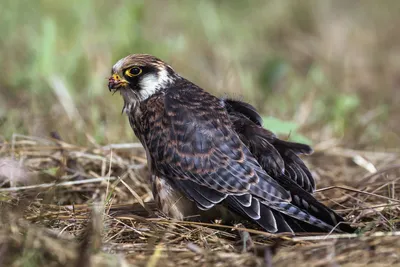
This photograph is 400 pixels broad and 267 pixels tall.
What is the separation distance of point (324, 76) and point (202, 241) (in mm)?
4714

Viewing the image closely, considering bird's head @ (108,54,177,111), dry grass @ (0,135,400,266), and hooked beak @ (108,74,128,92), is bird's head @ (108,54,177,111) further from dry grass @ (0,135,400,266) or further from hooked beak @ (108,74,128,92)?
dry grass @ (0,135,400,266)

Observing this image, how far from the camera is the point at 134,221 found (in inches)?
133

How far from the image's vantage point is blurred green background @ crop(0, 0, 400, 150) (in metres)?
5.62

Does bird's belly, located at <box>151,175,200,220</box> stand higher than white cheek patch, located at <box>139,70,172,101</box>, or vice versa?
white cheek patch, located at <box>139,70,172,101</box>

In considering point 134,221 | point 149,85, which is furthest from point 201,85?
point 134,221

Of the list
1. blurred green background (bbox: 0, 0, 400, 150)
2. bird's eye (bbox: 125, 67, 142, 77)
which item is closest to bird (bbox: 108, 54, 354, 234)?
Answer: bird's eye (bbox: 125, 67, 142, 77)

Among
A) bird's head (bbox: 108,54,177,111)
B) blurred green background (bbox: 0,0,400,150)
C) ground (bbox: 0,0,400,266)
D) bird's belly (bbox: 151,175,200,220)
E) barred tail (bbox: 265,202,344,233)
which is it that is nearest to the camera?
ground (bbox: 0,0,400,266)

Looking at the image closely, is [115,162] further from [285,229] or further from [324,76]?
[324,76]

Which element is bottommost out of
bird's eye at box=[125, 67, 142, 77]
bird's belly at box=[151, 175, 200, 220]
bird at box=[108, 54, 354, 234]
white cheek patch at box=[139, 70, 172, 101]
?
bird's belly at box=[151, 175, 200, 220]

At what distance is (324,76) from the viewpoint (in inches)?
293

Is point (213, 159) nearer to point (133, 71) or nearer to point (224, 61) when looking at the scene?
point (133, 71)

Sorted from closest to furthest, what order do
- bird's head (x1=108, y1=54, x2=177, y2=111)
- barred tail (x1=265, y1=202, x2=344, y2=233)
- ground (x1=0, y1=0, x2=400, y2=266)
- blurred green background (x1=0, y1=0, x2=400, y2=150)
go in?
ground (x1=0, y1=0, x2=400, y2=266) → barred tail (x1=265, y1=202, x2=344, y2=233) → bird's head (x1=108, y1=54, x2=177, y2=111) → blurred green background (x1=0, y1=0, x2=400, y2=150)

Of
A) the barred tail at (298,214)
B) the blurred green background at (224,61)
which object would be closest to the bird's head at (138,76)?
the blurred green background at (224,61)

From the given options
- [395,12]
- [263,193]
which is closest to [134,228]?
[263,193]
